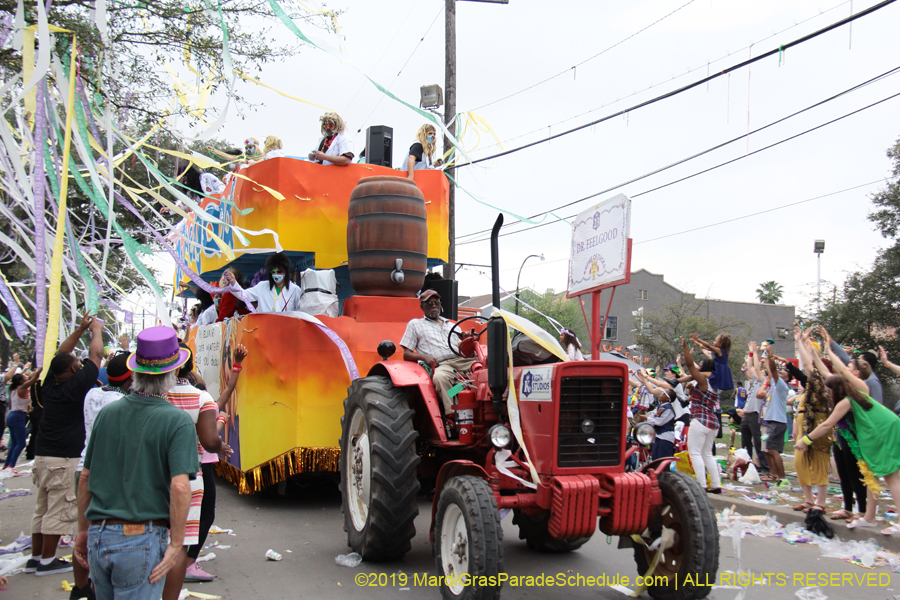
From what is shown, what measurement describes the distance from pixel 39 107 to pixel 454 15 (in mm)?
12348

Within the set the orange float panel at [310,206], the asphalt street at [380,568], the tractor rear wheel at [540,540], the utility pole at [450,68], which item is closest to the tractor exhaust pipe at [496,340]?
the asphalt street at [380,568]

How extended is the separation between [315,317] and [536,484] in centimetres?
314

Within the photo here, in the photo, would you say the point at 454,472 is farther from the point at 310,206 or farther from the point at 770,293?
the point at 770,293

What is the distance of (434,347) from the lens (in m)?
5.69

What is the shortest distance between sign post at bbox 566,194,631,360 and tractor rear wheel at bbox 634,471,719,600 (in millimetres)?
944

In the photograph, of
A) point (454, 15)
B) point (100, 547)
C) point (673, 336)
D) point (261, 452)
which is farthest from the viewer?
point (673, 336)

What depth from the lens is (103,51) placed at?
4.55 meters

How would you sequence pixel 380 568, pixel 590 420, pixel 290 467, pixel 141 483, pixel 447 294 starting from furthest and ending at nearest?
pixel 447 294, pixel 290 467, pixel 380 568, pixel 590 420, pixel 141 483

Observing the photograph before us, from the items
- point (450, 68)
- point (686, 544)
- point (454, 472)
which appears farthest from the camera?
point (450, 68)

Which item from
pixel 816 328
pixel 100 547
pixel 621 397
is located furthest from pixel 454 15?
pixel 100 547

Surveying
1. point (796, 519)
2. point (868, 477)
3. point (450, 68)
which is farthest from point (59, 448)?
point (450, 68)

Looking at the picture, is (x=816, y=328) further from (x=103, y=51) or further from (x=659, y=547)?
(x=103, y=51)

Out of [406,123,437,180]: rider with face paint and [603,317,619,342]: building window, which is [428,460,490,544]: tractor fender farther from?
[603,317,619,342]: building window

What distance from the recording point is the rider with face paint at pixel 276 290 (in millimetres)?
6910
